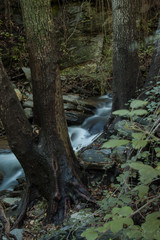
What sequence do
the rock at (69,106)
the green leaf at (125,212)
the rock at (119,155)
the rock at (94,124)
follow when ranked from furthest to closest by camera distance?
the rock at (69,106), the rock at (94,124), the rock at (119,155), the green leaf at (125,212)

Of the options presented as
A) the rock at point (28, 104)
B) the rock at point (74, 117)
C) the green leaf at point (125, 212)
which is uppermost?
the green leaf at point (125, 212)

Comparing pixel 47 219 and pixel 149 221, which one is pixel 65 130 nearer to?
pixel 47 219

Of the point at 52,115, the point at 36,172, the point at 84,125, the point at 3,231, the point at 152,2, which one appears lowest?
the point at 84,125

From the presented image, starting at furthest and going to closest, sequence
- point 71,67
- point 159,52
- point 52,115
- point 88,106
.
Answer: point 71,67, point 88,106, point 159,52, point 52,115

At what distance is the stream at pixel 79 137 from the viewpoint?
16.8 feet

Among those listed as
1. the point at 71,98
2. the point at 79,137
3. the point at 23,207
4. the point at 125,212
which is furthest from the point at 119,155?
the point at 71,98

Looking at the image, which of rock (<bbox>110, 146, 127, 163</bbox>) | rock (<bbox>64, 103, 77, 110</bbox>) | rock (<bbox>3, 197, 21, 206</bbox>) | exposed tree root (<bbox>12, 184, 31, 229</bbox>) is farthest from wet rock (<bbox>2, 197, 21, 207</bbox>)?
rock (<bbox>64, 103, 77, 110</bbox>)

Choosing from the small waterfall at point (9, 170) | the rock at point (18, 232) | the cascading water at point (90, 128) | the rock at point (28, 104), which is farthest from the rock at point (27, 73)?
the rock at point (18, 232)

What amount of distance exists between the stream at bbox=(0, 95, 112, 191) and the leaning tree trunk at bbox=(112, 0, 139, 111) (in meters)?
1.29

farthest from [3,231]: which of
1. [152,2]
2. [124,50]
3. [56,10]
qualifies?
[56,10]

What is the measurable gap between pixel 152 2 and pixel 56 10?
3855mm

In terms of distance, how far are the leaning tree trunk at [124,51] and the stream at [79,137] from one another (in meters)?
1.29

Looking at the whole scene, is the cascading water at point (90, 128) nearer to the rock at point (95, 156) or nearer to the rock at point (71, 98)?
the rock at point (71, 98)

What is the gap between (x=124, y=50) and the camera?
438 centimetres
